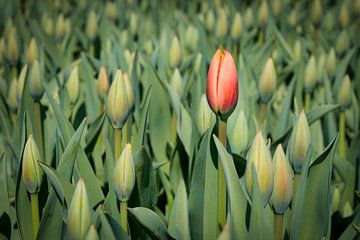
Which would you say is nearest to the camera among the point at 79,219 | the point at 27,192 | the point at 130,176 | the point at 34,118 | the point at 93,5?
the point at 79,219

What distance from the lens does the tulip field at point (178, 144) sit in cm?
85

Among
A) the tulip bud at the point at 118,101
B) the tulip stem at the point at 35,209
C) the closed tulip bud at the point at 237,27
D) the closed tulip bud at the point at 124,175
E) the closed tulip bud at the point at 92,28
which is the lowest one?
the tulip stem at the point at 35,209

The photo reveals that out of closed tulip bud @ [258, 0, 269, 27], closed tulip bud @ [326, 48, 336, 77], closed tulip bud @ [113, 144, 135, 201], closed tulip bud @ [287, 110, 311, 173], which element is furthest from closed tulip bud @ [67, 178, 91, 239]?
closed tulip bud @ [258, 0, 269, 27]

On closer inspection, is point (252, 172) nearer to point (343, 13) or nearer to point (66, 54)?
point (66, 54)

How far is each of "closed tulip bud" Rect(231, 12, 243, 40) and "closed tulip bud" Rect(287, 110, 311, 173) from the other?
0.98 metres

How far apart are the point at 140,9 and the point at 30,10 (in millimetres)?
554

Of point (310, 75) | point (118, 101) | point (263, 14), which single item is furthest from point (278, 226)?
point (263, 14)

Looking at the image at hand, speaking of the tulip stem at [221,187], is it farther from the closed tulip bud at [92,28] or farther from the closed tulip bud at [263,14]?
the closed tulip bud at [263,14]

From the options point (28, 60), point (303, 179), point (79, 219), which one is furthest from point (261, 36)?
point (79, 219)

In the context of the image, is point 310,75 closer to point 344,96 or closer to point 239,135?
point 344,96

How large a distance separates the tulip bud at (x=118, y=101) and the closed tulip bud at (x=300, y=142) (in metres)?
0.31

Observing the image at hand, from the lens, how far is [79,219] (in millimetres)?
770

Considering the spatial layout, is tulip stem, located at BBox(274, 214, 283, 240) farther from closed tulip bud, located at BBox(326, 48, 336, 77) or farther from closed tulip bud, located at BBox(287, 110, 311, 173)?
closed tulip bud, located at BBox(326, 48, 336, 77)

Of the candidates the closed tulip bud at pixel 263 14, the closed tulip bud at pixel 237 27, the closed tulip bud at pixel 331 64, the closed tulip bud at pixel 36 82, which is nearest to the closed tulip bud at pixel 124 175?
Answer: the closed tulip bud at pixel 36 82
